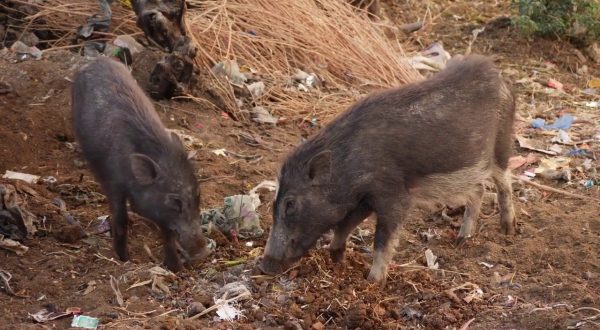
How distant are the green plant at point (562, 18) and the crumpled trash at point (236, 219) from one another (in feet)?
17.0

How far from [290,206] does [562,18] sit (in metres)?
6.10

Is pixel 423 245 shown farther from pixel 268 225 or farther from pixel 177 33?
pixel 177 33

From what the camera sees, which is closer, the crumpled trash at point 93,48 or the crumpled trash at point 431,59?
the crumpled trash at point 93,48

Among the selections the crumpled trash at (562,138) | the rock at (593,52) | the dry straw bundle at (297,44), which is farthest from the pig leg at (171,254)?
the rock at (593,52)

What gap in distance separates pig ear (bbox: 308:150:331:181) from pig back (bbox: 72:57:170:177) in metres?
0.97

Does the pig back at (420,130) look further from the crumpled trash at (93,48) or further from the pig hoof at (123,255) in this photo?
the crumpled trash at (93,48)

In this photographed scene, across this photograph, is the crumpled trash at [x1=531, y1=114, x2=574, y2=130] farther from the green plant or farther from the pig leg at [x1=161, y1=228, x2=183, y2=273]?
the pig leg at [x1=161, y1=228, x2=183, y2=273]

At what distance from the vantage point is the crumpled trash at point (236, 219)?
21.4ft

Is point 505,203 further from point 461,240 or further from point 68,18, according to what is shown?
point 68,18

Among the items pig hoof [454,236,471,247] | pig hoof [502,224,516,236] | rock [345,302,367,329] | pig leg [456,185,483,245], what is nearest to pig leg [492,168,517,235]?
pig hoof [502,224,516,236]

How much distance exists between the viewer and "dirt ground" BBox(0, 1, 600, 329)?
17.5 feet

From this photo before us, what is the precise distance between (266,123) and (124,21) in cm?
184

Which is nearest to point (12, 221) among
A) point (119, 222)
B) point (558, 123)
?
point (119, 222)

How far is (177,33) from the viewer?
849 centimetres
